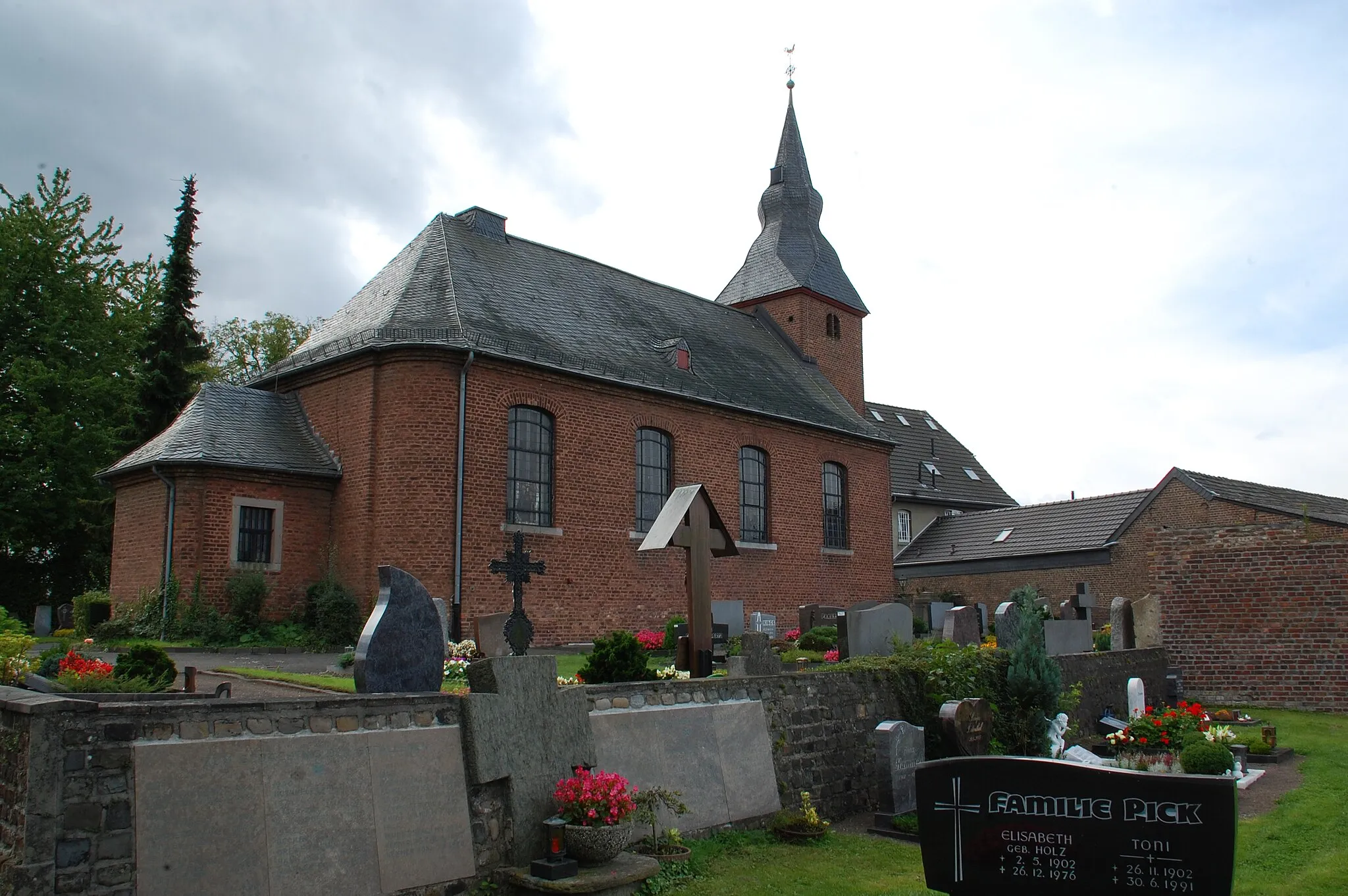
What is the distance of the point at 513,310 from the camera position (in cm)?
2073

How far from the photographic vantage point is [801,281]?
29.9 meters

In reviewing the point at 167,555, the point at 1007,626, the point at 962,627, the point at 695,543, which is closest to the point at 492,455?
the point at 167,555

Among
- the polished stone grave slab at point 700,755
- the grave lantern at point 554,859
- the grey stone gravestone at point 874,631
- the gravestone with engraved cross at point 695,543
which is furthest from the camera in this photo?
the grey stone gravestone at point 874,631

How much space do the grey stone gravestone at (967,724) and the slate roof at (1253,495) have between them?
17.3 m

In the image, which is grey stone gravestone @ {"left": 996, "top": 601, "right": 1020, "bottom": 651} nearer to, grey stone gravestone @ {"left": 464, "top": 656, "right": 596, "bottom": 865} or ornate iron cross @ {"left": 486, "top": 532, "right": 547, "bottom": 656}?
ornate iron cross @ {"left": 486, "top": 532, "right": 547, "bottom": 656}

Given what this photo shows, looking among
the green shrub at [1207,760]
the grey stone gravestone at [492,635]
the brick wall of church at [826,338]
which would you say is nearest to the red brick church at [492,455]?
the grey stone gravestone at [492,635]

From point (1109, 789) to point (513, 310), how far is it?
1739 centimetres

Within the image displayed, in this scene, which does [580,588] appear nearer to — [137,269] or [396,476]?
[396,476]

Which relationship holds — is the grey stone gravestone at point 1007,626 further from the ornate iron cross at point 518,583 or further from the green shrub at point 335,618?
the green shrub at point 335,618

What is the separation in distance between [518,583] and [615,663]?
1664 millimetres

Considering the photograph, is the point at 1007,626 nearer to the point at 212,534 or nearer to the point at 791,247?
the point at 212,534

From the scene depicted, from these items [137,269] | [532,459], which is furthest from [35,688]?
[137,269]

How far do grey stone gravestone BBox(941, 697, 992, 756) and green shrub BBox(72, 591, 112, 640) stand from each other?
15470 millimetres

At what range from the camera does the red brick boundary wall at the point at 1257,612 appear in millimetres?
15573
